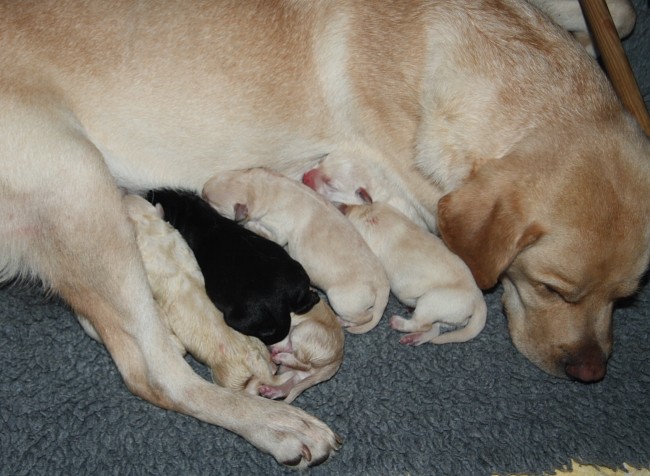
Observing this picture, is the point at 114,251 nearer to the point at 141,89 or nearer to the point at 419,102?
the point at 141,89

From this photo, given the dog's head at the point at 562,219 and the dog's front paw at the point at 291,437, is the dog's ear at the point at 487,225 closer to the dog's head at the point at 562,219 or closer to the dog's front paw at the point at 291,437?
the dog's head at the point at 562,219

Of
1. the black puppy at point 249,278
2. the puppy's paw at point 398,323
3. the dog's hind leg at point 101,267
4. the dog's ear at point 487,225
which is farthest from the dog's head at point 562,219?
the dog's hind leg at point 101,267

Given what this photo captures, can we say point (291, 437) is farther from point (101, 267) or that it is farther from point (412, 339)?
point (101, 267)

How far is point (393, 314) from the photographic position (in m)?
3.58

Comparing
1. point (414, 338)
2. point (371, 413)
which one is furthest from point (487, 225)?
point (371, 413)

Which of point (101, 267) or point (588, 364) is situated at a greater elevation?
point (101, 267)

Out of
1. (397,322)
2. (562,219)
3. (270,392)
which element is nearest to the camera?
(562,219)

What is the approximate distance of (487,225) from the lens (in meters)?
2.84

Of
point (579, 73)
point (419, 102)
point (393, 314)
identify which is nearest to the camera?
point (579, 73)

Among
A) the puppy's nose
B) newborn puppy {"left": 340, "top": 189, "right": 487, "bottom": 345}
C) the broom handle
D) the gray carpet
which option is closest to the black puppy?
newborn puppy {"left": 340, "top": 189, "right": 487, "bottom": 345}

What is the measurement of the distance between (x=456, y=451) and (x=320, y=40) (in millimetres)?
→ 1850

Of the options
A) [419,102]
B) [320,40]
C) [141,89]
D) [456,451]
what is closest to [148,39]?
[141,89]

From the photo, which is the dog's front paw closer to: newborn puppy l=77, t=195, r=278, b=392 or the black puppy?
newborn puppy l=77, t=195, r=278, b=392

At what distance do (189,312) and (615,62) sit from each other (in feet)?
7.26
